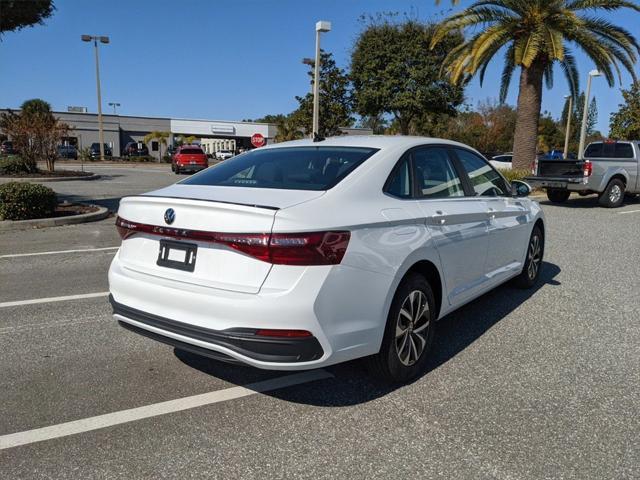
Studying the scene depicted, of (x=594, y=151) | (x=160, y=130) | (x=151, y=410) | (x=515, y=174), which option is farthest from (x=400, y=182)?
(x=160, y=130)

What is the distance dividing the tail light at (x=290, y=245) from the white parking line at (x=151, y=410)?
108 centimetres

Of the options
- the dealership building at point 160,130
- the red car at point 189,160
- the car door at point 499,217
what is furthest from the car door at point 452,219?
the dealership building at point 160,130

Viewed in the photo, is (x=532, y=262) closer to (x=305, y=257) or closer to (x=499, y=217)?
(x=499, y=217)

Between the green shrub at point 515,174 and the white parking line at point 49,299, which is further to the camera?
the green shrub at point 515,174

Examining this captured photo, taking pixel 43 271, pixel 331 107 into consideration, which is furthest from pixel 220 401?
pixel 331 107

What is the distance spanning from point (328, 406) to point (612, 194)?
545 inches

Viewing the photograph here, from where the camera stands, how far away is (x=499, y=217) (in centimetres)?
468

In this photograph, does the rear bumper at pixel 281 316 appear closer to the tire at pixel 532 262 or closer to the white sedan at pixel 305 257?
the white sedan at pixel 305 257

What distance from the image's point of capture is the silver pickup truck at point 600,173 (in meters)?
13.6

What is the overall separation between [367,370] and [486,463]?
93cm

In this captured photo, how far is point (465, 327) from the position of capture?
181 inches

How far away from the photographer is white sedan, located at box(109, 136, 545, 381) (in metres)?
2.71

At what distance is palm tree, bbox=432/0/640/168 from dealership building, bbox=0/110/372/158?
37.5m

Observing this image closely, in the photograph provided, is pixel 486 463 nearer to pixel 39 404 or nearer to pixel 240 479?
pixel 240 479
